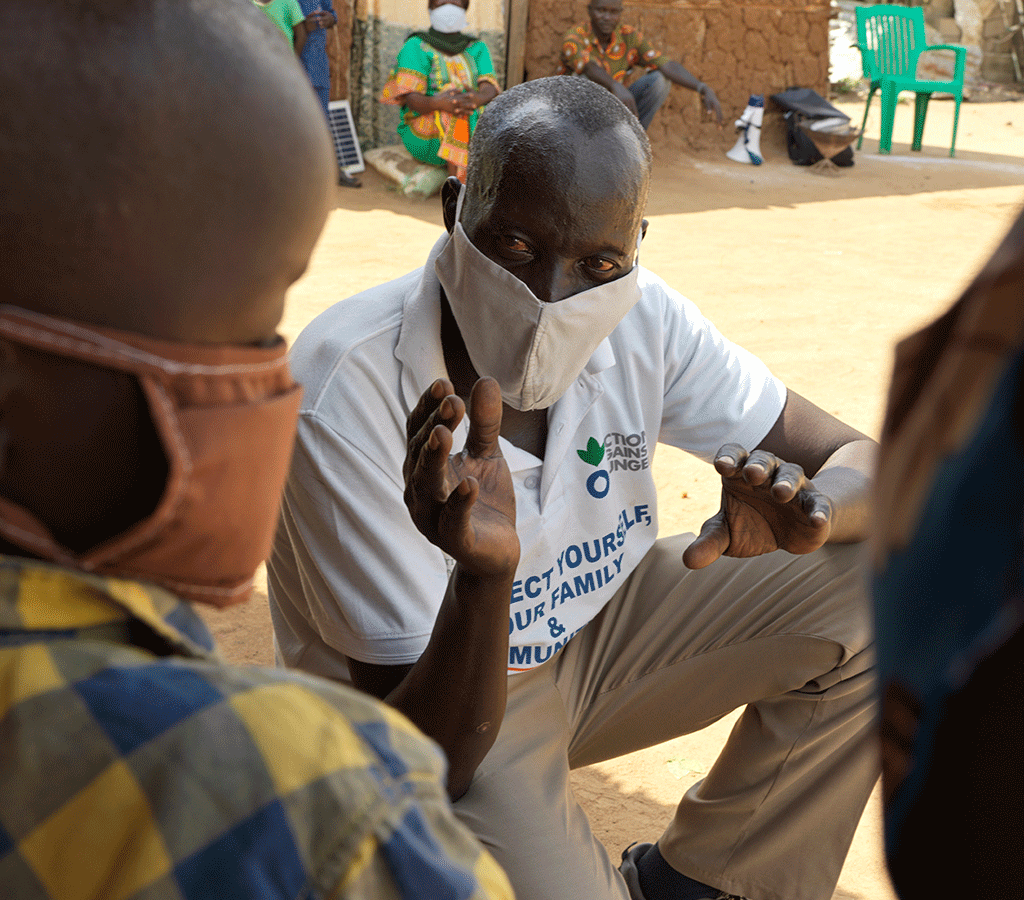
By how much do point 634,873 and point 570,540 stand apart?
0.80 m

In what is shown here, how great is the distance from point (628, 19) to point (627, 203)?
9358mm

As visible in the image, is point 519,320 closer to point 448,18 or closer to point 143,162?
point 143,162

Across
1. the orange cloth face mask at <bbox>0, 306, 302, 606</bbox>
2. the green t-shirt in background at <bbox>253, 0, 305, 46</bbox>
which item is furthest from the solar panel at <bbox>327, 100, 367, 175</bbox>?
the orange cloth face mask at <bbox>0, 306, 302, 606</bbox>

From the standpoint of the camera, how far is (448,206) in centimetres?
226

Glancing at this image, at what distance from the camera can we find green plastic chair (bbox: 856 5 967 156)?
12.8 metres

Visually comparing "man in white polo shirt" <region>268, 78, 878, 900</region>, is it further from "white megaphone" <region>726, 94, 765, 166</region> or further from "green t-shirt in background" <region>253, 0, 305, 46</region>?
"white megaphone" <region>726, 94, 765, 166</region>

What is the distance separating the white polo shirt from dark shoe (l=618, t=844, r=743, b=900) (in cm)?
61

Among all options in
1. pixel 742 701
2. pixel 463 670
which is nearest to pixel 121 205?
pixel 463 670

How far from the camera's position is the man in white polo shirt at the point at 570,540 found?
1798mm

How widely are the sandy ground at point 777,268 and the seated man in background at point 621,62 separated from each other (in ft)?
2.48

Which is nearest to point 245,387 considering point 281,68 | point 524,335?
point 281,68

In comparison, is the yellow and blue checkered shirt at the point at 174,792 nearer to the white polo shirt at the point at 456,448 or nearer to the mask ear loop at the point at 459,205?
the white polo shirt at the point at 456,448

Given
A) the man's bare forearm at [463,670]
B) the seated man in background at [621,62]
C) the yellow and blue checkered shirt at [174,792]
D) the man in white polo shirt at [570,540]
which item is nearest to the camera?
the yellow and blue checkered shirt at [174,792]

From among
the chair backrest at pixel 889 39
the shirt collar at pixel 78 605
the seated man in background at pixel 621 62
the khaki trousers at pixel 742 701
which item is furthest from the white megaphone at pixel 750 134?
the shirt collar at pixel 78 605
